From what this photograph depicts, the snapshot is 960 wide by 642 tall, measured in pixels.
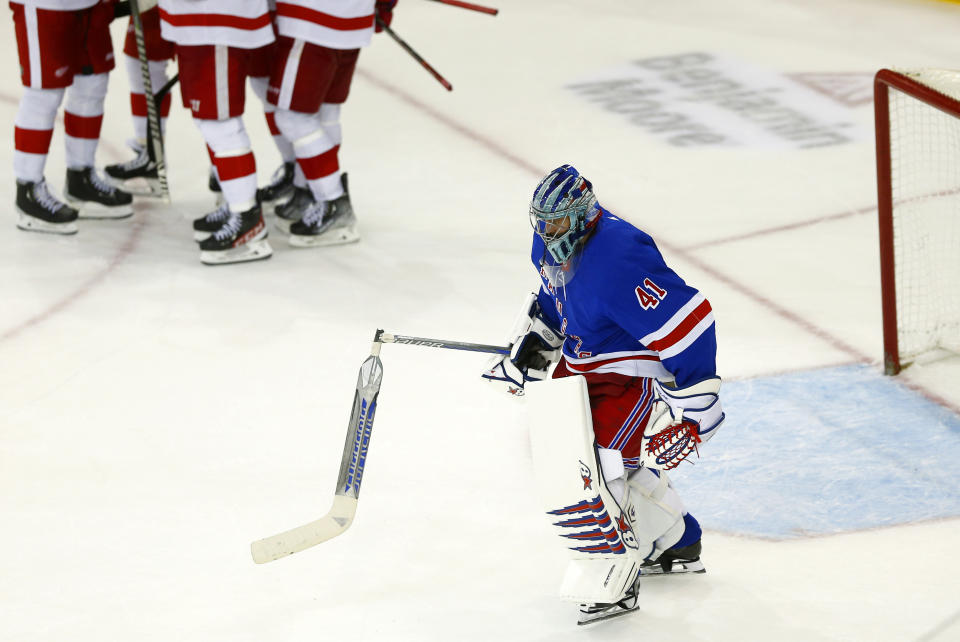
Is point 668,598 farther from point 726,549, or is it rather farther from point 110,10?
point 110,10

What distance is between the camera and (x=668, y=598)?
253cm

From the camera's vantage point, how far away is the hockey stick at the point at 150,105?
4.09 metres

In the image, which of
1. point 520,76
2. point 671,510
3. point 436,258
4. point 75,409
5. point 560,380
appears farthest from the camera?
point 520,76

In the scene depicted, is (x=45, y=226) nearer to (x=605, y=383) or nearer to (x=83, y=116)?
(x=83, y=116)

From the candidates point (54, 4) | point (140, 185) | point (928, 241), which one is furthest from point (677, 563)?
point (140, 185)

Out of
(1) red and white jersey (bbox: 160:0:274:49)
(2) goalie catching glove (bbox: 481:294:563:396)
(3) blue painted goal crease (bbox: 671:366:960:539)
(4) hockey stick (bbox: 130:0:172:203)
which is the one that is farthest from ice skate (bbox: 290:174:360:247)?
(2) goalie catching glove (bbox: 481:294:563:396)

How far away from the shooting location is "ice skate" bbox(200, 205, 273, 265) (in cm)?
410

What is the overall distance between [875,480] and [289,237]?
84.8 inches

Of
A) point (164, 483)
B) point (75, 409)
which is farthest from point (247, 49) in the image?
point (164, 483)

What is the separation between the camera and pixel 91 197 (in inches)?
175

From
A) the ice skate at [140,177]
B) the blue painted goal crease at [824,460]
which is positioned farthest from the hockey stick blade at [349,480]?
the ice skate at [140,177]

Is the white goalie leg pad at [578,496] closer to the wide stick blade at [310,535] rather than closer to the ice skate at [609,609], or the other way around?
the ice skate at [609,609]

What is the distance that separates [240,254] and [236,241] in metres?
0.04

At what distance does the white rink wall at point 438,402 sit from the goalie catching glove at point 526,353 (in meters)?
0.42
